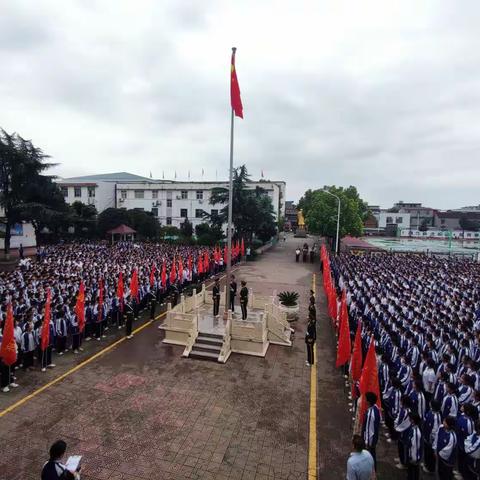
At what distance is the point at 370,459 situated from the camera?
4.50 metres

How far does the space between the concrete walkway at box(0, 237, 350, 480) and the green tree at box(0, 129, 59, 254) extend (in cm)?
2302

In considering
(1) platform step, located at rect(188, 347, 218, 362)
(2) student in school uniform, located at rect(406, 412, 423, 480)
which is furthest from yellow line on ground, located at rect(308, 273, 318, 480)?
(1) platform step, located at rect(188, 347, 218, 362)

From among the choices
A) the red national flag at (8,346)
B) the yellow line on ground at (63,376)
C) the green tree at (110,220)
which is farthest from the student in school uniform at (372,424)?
the green tree at (110,220)

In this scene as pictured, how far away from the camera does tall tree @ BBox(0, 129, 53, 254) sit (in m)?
28.3

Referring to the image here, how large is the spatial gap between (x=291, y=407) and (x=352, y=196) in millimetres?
41422

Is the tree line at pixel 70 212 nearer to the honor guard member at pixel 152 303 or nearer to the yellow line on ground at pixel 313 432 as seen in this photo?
the honor guard member at pixel 152 303

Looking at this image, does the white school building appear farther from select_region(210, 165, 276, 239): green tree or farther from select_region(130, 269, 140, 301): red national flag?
select_region(130, 269, 140, 301): red national flag

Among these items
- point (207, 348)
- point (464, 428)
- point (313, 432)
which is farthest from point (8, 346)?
point (464, 428)

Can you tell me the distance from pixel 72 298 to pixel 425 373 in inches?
464

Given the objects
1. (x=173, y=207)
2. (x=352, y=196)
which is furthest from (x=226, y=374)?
(x=173, y=207)

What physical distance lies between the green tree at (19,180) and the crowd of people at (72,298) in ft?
24.6

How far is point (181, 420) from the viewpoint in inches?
296

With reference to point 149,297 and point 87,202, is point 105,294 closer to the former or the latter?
point 149,297

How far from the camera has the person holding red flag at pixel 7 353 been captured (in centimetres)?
844
